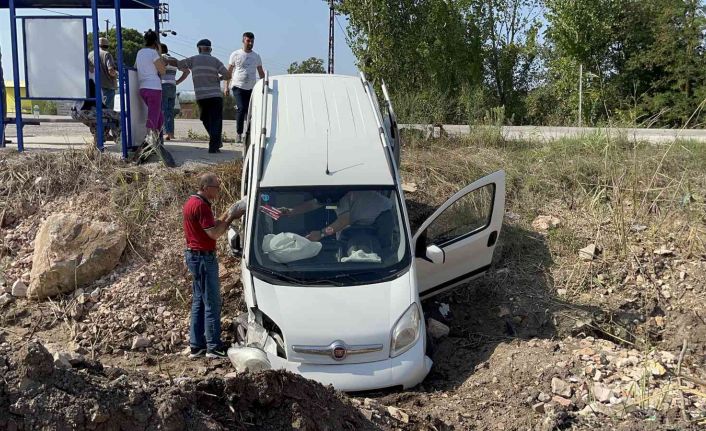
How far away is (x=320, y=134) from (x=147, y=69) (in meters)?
4.24

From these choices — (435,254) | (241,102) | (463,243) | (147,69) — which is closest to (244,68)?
(241,102)

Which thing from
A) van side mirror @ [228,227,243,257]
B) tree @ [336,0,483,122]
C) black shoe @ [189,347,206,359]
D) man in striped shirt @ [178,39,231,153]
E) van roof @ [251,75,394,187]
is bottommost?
black shoe @ [189,347,206,359]

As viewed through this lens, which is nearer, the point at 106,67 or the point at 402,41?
the point at 106,67

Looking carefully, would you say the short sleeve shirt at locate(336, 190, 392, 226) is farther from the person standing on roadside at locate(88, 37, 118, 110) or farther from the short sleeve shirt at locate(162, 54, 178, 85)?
the short sleeve shirt at locate(162, 54, 178, 85)

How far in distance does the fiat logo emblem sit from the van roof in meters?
1.77

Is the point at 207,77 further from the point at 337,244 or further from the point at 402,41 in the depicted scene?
the point at 402,41

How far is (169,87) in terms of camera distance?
12016mm

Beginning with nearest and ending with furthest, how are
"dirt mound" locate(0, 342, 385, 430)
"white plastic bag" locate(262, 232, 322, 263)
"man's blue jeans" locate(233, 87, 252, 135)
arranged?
"dirt mound" locate(0, 342, 385, 430)
"white plastic bag" locate(262, 232, 322, 263)
"man's blue jeans" locate(233, 87, 252, 135)

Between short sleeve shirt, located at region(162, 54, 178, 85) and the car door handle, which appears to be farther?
short sleeve shirt, located at region(162, 54, 178, 85)

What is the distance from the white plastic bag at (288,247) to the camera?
6367 mm

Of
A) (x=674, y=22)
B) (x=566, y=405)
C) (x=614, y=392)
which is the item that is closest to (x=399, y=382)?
(x=566, y=405)

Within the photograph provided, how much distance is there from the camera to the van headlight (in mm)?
5809

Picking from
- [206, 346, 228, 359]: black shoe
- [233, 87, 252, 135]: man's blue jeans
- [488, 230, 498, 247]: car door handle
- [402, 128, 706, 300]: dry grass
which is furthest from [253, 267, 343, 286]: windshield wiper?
[233, 87, 252, 135]: man's blue jeans

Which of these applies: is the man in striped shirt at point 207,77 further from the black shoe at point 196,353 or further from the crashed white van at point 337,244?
the black shoe at point 196,353
